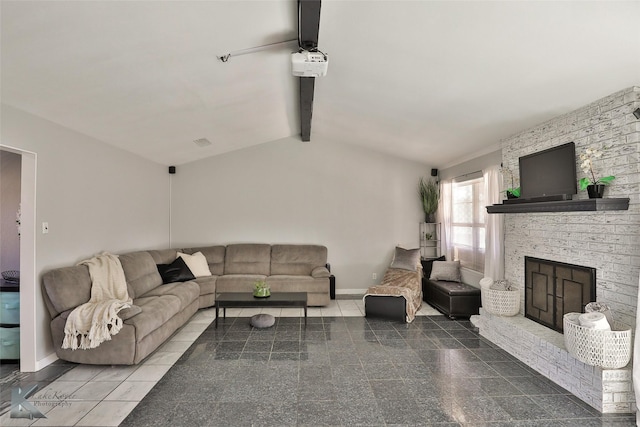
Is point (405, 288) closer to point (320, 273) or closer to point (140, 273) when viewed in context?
point (320, 273)

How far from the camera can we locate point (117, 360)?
304 cm

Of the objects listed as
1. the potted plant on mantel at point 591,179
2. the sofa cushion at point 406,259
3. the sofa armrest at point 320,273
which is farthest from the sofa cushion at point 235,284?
the potted plant on mantel at point 591,179

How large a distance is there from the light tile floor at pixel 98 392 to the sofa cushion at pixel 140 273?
861 millimetres

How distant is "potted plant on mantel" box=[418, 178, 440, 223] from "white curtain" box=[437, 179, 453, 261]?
143 mm

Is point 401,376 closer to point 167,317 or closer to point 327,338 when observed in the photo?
point 327,338

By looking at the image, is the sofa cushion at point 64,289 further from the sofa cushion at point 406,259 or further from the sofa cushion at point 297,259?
the sofa cushion at point 406,259

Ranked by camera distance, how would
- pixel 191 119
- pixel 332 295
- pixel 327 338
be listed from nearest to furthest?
1. pixel 327 338
2. pixel 191 119
3. pixel 332 295

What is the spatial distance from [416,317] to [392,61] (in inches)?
135

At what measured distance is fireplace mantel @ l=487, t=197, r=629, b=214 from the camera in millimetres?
2559

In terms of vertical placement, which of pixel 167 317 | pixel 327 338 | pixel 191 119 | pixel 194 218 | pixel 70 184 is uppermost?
pixel 191 119

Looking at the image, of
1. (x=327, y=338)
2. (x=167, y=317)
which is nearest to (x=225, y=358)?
(x=167, y=317)

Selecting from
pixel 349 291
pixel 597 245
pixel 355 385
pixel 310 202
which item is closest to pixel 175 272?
pixel 310 202

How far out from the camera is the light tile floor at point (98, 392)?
7.55 ft

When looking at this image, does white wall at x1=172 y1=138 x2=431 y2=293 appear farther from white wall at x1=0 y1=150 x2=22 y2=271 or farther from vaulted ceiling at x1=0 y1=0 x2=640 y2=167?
white wall at x1=0 y1=150 x2=22 y2=271
